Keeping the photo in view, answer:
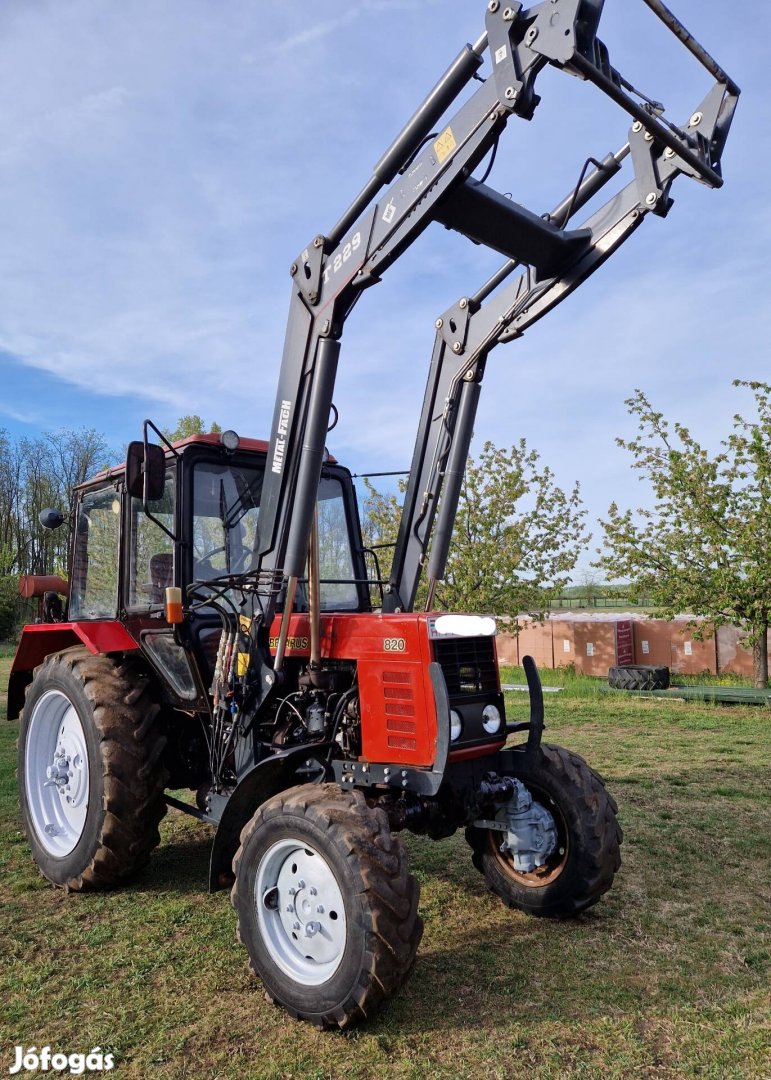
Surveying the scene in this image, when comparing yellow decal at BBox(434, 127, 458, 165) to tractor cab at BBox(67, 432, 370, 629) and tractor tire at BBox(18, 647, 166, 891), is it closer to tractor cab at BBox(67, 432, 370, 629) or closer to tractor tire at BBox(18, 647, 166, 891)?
tractor cab at BBox(67, 432, 370, 629)

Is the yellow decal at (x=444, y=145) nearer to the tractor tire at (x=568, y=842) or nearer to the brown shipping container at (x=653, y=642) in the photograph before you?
the tractor tire at (x=568, y=842)

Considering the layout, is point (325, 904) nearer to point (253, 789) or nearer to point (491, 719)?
point (253, 789)

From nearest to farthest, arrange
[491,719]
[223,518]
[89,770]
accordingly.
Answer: [491,719], [89,770], [223,518]

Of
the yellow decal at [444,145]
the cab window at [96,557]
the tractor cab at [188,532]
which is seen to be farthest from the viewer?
the cab window at [96,557]

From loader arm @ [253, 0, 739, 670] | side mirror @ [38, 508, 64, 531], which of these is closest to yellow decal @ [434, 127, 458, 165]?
loader arm @ [253, 0, 739, 670]

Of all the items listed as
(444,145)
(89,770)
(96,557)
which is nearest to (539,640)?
(96,557)

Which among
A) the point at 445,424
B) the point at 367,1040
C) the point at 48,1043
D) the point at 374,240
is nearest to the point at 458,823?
the point at 367,1040

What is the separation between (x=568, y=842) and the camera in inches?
166

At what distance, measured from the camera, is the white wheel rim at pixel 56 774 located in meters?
5.02

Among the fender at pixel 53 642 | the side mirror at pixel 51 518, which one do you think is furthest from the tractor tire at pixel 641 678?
the side mirror at pixel 51 518

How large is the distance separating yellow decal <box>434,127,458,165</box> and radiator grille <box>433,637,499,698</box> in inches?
83.9

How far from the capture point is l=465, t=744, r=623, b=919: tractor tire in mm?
4141

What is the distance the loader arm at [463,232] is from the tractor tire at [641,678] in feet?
31.5

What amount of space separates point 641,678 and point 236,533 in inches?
401
